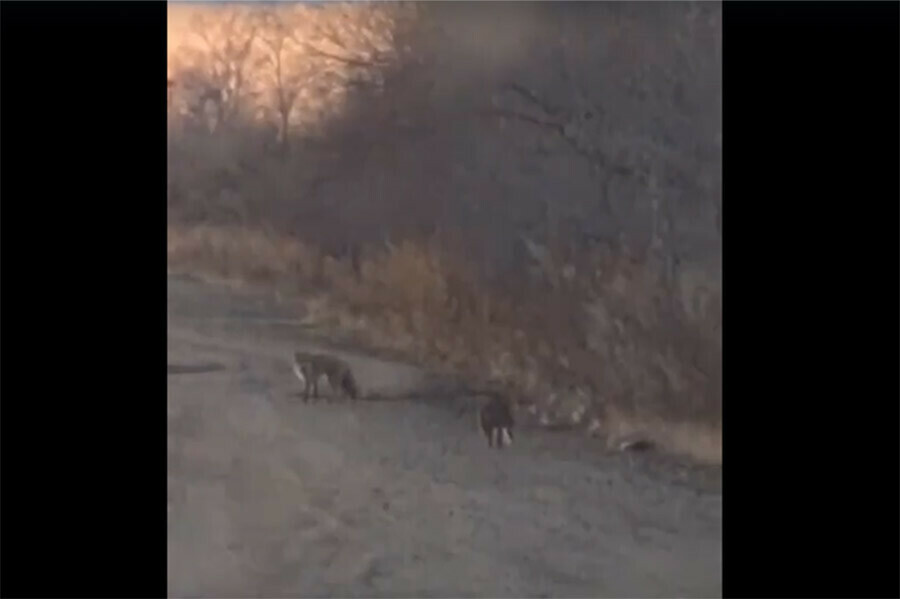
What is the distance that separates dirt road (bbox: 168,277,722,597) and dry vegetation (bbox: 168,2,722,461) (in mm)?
103

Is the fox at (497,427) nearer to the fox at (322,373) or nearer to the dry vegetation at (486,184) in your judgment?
the dry vegetation at (486,184)

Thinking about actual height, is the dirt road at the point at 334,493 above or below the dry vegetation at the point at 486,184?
below

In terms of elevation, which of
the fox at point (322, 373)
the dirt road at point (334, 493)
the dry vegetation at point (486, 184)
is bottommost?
the dirt road at point (334, 493)

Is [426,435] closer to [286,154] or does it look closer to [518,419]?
[518,419]

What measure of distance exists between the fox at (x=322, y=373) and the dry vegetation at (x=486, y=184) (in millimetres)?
79

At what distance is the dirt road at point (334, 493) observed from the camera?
2008 millimetres

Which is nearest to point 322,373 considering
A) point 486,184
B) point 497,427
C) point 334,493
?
point 334,493

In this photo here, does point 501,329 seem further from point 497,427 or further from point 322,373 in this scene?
point 322,373

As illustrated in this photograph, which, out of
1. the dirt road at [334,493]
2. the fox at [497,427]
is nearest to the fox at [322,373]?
the dirt road at [334,493]

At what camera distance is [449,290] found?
2.02 meters

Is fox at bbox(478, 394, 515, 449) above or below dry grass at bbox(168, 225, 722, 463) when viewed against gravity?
below

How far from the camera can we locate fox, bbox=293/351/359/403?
2.01m

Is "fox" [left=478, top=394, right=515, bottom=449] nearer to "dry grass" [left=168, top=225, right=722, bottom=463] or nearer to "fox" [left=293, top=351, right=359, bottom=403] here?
"dry grass" [left=168, top=225, right=722, bottom=463]

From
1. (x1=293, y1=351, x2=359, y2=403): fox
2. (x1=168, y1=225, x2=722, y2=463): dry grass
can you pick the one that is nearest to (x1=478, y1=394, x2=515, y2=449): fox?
(x1=168, y1=225, x2=722, y2=463): dry grass
